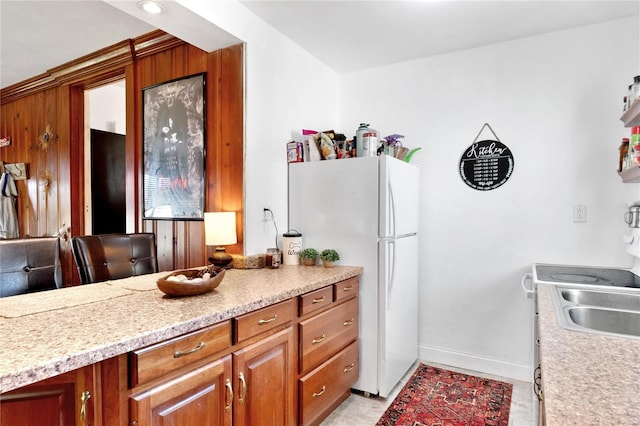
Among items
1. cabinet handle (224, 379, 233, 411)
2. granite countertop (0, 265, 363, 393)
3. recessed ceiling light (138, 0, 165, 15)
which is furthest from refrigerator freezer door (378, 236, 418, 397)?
recessed ceiling light (138, 0, 165, 15)

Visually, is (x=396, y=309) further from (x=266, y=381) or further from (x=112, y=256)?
(x=112, y=256)

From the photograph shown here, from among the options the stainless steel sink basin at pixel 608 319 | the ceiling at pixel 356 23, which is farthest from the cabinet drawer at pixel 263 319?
the ceiling at pixel 356 23

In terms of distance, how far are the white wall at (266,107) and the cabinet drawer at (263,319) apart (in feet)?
2.25

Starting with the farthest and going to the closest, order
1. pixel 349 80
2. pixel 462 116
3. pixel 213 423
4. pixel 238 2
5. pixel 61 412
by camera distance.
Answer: pixel 349 80
pixel 462 116
pixel 238 2
pixel 213 423
pixel 61 412

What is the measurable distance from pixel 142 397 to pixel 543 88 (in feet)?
9.66

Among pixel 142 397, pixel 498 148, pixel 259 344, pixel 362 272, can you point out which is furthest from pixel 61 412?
pixel 498 148

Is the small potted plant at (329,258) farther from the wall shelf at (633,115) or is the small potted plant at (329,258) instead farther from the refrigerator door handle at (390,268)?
the wall shelf at (633,115)

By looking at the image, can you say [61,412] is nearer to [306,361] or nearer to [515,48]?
[306,361]

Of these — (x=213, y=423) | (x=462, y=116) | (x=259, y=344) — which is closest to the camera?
(x=213, y=423)

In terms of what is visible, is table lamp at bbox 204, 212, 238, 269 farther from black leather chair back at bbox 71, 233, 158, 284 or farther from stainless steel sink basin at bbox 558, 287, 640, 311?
stainless steel sink basin at bbox 558, 287, 640, 311

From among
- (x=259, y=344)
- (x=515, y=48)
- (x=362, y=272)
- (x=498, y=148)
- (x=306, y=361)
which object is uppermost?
(x=515, y=48)

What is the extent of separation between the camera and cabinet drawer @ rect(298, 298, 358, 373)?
6.16 ft

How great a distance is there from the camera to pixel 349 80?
3.33 m

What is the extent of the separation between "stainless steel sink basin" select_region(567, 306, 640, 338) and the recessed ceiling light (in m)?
2.30
